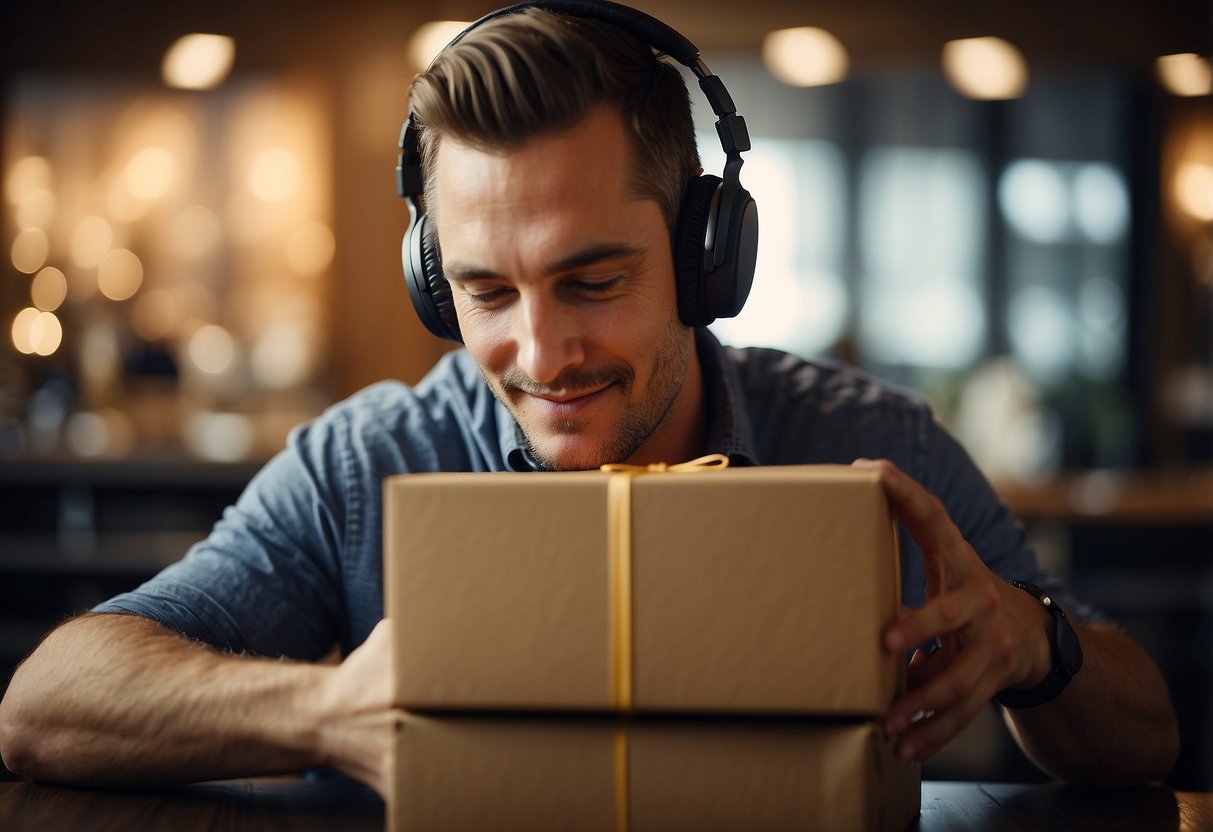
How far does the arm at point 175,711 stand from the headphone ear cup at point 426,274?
351mm

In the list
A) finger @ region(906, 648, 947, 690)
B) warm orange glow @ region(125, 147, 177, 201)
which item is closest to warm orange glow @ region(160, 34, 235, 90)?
warm orange glow @ region(125, 147, 177, 201)

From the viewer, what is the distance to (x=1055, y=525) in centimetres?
286

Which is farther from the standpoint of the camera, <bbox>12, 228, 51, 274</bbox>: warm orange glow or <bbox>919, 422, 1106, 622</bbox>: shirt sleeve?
<bbox>12, 228, 51, 274</bbox>: warm orange glow

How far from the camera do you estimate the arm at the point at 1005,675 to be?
699 millimetres

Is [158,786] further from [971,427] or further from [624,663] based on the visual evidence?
[971,427]

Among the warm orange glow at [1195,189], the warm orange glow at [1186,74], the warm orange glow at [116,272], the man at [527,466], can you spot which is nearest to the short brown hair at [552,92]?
the man at [527,466]

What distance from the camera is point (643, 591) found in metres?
0.64

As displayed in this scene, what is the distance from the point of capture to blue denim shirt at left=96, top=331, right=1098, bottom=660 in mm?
1112

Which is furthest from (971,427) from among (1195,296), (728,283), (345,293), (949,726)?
(949,726)

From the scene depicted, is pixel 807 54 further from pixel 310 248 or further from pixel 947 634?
pixel 947 634

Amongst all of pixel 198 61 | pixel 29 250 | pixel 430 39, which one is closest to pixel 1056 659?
pixel 430 39

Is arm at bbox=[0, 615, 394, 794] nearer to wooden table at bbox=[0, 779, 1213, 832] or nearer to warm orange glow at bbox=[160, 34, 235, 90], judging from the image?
wooden table at bbox=[0, 779, 1213, 832]

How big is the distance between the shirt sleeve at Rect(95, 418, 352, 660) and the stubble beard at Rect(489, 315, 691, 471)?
8.7 inches

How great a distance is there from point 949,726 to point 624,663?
220mm
